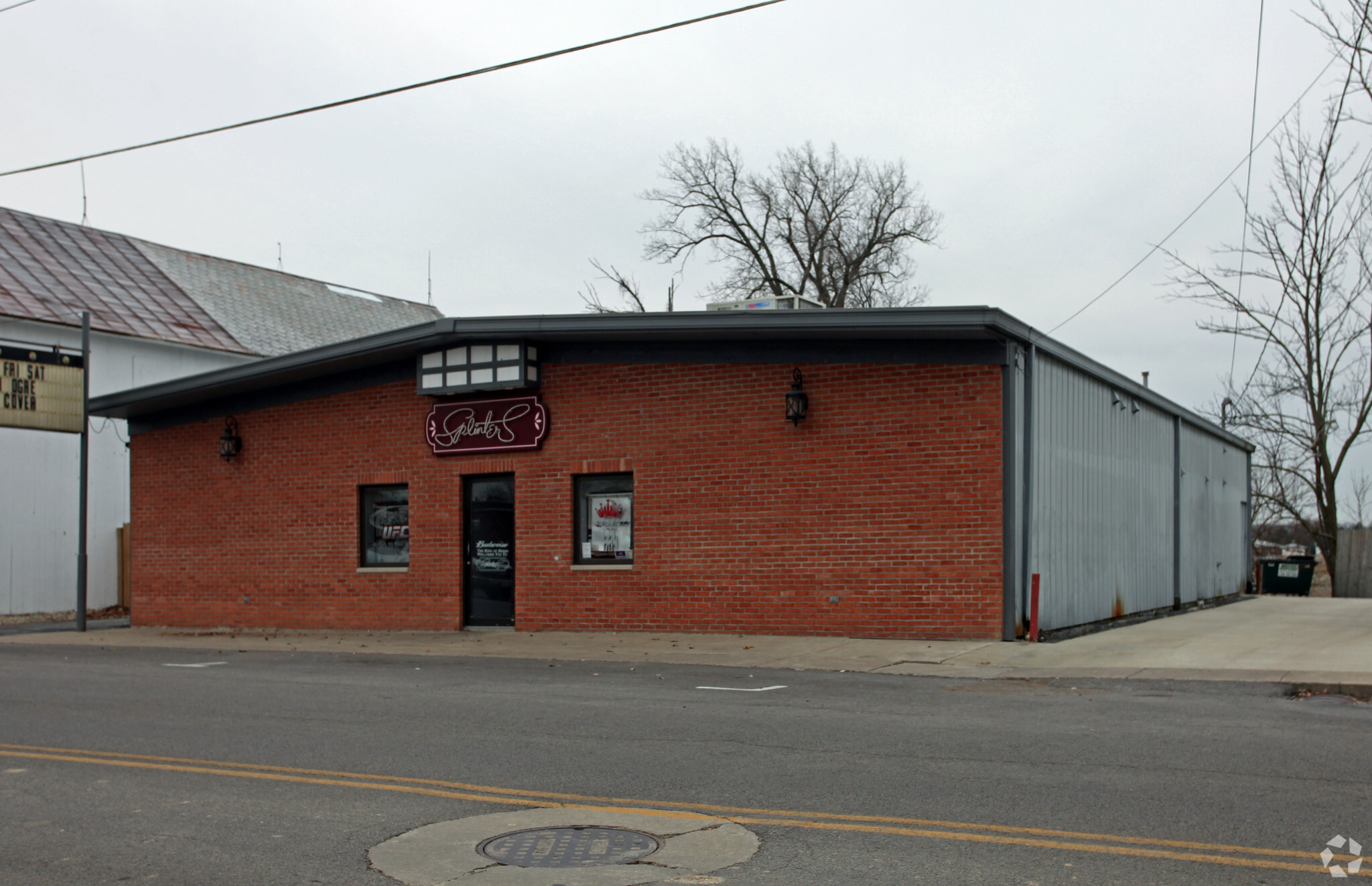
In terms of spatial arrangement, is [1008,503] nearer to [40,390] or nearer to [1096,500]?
[1096,500]

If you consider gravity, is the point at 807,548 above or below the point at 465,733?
above

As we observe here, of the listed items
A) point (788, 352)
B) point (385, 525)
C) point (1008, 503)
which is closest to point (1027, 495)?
point (1008, 503)

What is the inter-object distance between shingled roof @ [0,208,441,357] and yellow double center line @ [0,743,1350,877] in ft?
68.8

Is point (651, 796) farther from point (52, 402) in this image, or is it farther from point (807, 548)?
point (52, 402)

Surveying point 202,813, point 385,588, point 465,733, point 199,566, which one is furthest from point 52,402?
point 202,813

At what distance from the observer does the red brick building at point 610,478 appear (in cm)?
1543

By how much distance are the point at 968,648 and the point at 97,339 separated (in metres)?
22.0

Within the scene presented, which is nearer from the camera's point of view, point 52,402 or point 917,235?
point 52,402

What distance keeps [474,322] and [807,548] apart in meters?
6.12

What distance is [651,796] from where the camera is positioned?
21.9 ft

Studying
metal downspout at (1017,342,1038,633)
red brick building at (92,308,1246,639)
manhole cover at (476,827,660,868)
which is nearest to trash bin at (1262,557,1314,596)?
red brick building at (92,308,1246,639)

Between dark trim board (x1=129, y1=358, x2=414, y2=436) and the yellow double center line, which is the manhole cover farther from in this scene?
dark trim board (x1=129, y1=358, x2=414, y2=436)

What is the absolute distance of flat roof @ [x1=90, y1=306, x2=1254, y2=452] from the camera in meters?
15.0

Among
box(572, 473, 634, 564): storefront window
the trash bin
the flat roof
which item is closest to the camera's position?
the flat roof
